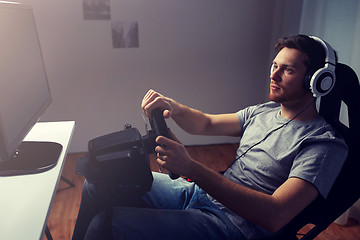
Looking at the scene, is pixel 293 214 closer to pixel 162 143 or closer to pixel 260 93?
pixel 162 143

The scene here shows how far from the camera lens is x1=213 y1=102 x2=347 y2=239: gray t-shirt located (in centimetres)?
94

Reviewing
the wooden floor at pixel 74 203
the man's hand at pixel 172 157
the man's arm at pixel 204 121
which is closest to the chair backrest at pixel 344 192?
the man's hand at pixel 172 157

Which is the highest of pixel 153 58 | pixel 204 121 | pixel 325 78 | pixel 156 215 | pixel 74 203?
pixel 325 78

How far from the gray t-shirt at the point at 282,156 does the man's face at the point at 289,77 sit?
0.32 feet

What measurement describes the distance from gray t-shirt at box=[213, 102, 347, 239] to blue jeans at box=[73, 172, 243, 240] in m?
0.08

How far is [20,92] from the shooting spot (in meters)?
0.97

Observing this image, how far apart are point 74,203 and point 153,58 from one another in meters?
1.33

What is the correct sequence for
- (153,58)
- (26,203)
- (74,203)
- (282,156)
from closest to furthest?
(26,203) < (282,156) < (74,203) < (153,58)

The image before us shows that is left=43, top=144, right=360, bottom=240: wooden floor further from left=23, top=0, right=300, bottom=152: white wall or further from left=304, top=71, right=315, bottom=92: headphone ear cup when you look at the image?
left=304, top=71, right=315, bottom=92: headphone ear cup

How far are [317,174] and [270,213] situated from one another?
0.19m

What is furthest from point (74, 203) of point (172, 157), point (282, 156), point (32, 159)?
point (282, 156)

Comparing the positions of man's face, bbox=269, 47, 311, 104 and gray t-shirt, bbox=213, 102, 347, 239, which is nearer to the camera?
gray t-shirt, bbox=213, 102, 347, 239

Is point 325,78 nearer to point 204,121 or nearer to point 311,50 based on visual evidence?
point 311,50

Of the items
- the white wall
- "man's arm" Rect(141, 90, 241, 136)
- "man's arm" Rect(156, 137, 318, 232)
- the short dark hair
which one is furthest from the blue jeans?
the white wall
